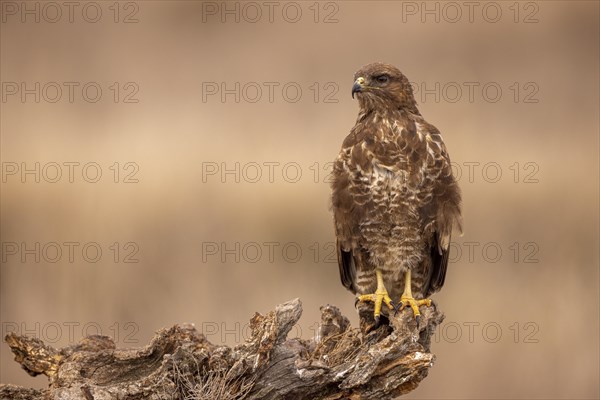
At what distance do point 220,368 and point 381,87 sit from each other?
2332mm

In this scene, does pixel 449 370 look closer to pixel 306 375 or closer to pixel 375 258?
pixel 375 258

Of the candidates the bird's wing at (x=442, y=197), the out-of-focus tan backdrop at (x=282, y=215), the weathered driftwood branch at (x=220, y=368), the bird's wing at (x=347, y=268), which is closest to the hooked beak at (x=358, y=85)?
the bird's wing at (x=442, y=197)

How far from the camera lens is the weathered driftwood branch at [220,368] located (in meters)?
5.95

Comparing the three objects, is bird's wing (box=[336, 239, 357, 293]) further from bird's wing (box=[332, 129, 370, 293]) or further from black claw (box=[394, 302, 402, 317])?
black claw (box=[394, 302, 402, 317])

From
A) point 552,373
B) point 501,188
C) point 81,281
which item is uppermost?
point 501,188

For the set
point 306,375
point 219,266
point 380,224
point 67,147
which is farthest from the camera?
point 67,147

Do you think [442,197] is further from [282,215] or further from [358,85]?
[282,215]

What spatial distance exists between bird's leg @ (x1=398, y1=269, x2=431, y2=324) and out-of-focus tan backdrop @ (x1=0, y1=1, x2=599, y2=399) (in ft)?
5.30

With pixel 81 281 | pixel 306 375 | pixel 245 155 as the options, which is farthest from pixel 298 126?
pixel 306 375

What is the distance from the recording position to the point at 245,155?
33.0 ft

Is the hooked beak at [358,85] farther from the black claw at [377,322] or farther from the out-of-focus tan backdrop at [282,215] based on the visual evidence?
the out-of-focus tan backdrop at [282,215]

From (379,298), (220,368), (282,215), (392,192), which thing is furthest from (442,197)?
(282,215)

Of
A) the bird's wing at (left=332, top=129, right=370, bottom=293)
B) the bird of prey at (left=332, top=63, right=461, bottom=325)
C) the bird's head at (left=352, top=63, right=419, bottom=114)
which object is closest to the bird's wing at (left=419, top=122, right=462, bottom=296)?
the bird of prey at (left=332, top=63, right=461, bottom=325)

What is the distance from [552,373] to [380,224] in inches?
111
